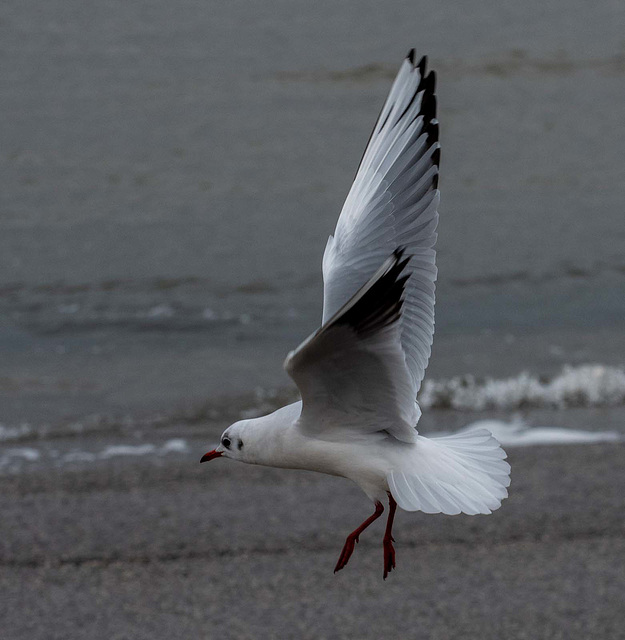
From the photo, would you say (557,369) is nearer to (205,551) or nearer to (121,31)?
(205,551)

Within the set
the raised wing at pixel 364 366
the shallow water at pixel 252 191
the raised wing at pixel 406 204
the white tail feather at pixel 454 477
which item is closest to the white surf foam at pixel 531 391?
the shallow water at pixel 252 191

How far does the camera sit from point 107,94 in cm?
1522

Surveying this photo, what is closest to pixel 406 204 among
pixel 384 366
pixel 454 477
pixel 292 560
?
pixel 384 366

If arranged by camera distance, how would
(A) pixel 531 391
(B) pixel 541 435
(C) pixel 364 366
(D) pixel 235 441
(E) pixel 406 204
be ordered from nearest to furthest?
(C) pixel 364 366 → (D) pixel 235 441 → (E) pixel 406 204 → (B) pixel 541 435 → (A) pixel 531 391

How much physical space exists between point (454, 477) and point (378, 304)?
718mm

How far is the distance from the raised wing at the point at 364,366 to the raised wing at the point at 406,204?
38cm

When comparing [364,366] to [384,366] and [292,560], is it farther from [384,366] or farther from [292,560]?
[292,560]

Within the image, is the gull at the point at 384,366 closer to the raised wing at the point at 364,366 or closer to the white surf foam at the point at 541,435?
the raised wing at the point at 364,366

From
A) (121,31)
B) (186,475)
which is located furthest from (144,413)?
(121,31)

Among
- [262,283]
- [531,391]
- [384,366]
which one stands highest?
[384,366]

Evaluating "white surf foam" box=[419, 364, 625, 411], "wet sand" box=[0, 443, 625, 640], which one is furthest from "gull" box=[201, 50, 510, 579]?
"white surf foam" box=[419, 364, 625, 411]

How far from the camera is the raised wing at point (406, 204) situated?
333 cm

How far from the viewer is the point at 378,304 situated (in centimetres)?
251

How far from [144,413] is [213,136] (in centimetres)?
Answer: 633
